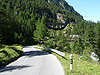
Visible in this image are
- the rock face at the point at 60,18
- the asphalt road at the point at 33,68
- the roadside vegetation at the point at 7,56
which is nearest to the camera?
the asphalt road at the point at 33,68

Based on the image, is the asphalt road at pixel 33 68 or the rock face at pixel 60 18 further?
the rock face at pixel 60 18

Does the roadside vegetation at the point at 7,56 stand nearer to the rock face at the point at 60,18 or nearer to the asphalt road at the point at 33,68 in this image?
the asphalt road at the point at 33,68

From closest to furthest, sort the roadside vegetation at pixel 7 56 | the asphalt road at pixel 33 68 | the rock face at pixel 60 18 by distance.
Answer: the asphalt road at pixel 33 68
the roadside vegetation at pixel 7 56
the rock face at pixel 60 18

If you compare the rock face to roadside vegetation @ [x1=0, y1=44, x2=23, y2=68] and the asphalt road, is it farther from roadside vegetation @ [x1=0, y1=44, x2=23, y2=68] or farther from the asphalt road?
the asphalt road

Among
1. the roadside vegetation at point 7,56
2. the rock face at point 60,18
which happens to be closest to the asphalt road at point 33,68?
the roadside vegetation at point 7,56

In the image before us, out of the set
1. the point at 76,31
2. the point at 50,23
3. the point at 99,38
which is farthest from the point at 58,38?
the point at 50,23

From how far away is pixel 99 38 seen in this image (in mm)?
36750

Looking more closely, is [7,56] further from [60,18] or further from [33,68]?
[60,18]

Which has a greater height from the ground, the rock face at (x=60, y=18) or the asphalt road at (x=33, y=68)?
the rock face at (x=60, y=18)

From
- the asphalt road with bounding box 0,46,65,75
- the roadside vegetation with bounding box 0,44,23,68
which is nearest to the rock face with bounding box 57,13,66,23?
the roadside vegetation with bounding box 0,44,23,68

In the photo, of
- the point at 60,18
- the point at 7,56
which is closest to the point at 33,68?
the point at 7,56

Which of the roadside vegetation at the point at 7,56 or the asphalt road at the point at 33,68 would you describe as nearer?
the asphalt road at the point at 33,68

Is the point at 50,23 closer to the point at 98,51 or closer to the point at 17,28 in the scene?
the point at 17,28

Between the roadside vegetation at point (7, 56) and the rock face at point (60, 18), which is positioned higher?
the rock face at point (60, 18)
